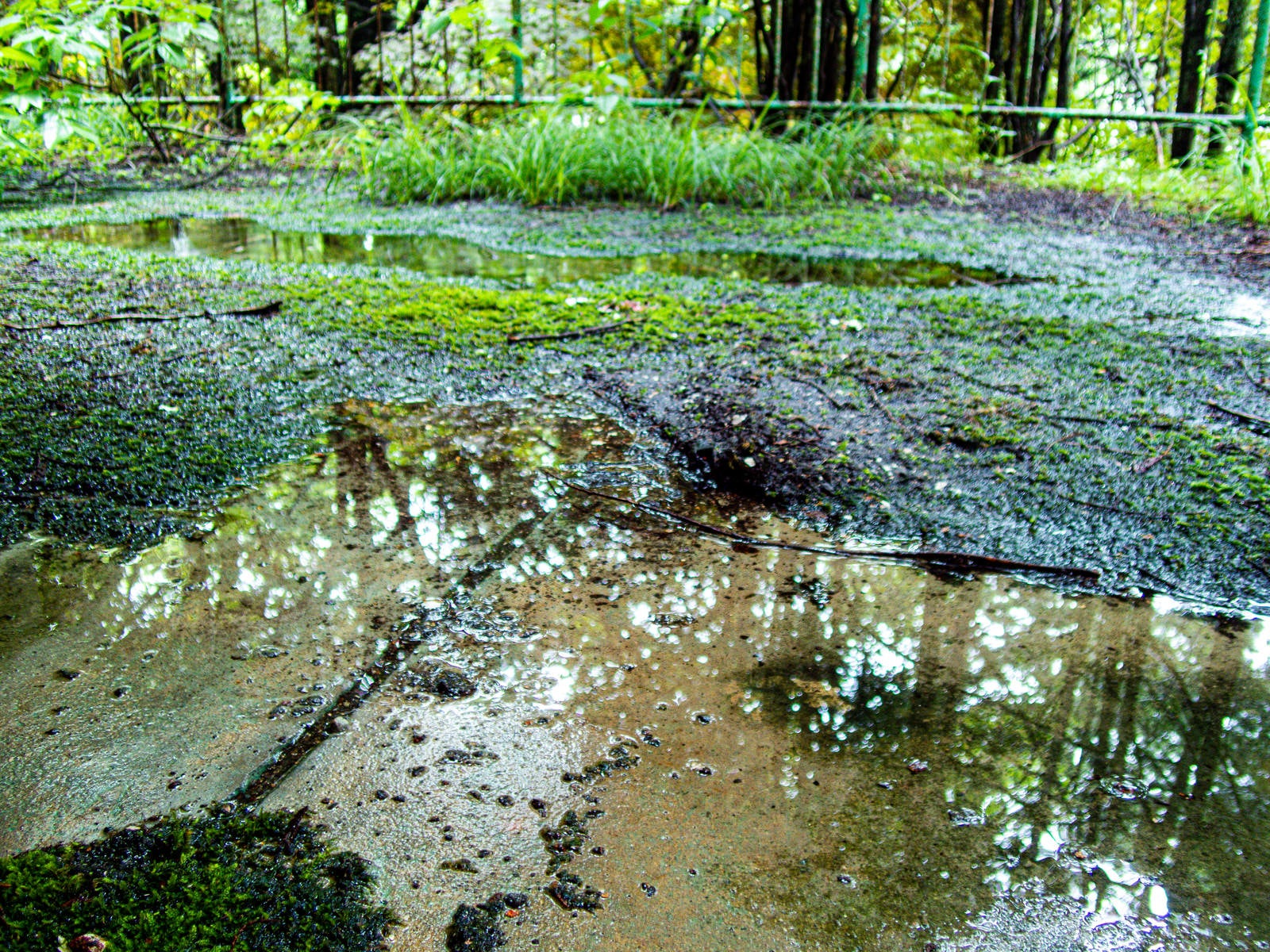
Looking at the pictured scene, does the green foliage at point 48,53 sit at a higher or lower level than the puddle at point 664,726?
higher

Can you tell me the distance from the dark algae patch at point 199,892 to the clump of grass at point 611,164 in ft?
14.3

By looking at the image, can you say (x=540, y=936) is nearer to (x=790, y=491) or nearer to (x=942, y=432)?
(x=790, y=491)

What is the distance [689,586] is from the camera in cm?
136

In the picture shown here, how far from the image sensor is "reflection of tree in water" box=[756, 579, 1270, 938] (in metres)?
0.88

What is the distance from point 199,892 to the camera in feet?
2.65

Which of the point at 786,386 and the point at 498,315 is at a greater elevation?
the point at 498,315

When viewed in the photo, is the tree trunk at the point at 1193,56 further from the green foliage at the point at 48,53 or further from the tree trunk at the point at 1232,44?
the green foliage at the point at 48,53

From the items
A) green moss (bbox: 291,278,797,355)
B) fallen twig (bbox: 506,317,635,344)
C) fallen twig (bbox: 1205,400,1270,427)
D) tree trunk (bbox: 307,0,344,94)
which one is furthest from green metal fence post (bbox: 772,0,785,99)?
fallen twig (bbox: 1205,400,1270,427)

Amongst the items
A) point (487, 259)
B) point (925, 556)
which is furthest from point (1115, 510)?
point (487, 259)

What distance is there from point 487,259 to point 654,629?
8.76 ft

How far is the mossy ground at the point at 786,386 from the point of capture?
156 cm

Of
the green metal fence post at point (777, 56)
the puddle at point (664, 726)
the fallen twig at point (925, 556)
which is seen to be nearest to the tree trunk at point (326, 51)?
the green metal fence post at point (777, 56)

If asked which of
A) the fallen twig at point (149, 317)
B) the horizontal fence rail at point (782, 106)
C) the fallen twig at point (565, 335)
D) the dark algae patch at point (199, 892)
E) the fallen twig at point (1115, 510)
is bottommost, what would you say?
the dark algae patch at point (199, 892)

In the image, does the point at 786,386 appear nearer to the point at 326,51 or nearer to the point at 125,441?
the point at 125,441
